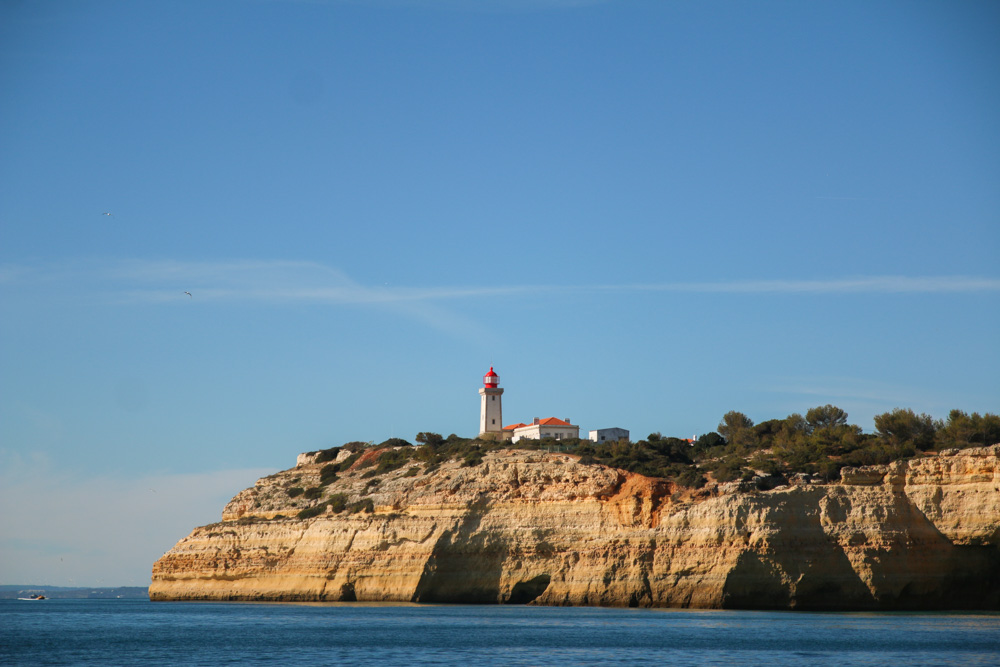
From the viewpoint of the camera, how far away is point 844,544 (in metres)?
39.6

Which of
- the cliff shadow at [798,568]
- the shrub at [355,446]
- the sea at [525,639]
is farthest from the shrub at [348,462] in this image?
the cliff shadow at [798,568]

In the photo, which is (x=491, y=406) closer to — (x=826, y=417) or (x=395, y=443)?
(x=395, y=443)

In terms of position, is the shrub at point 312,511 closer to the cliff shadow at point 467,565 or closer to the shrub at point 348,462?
the shrub at point 348,462

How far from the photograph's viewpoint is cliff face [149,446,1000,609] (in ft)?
130

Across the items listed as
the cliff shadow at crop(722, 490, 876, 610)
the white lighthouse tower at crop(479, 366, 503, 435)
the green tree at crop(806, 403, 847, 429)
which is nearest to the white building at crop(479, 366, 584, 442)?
the white lighthouse tower at crop(479, 366, 503, 435)

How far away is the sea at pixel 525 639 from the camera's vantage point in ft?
84.8

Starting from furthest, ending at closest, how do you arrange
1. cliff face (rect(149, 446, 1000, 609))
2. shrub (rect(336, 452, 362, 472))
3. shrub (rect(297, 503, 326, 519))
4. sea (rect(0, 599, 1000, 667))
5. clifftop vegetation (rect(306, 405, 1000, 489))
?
shrub (rect(336, 452, 362, 472)) → shrub (rect(297, 503, 326, 519)) → clifftop vegetation (rect(306, 405, 1000, 489)) → cliff face (rect(149, 446, 1000, 609)) → sea (rect(0, 599, 1000, 667))

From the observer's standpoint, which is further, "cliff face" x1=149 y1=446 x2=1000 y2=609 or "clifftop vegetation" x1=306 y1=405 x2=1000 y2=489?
"clifftop vegetation" x1=306 y1=405 x2=1000 y2=489

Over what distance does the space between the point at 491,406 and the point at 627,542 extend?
27406 millimetres

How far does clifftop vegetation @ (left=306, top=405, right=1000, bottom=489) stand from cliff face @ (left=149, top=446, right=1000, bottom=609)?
148 centimetres

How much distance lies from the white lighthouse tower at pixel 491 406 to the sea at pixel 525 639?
27.1 meters

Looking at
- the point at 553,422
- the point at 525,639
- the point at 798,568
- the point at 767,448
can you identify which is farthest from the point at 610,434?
the point at 525,639

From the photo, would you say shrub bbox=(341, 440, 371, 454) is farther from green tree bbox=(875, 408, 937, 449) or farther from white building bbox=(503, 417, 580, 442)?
green tree bbox=(875, 408, 937, 449)

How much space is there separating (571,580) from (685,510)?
619cm
